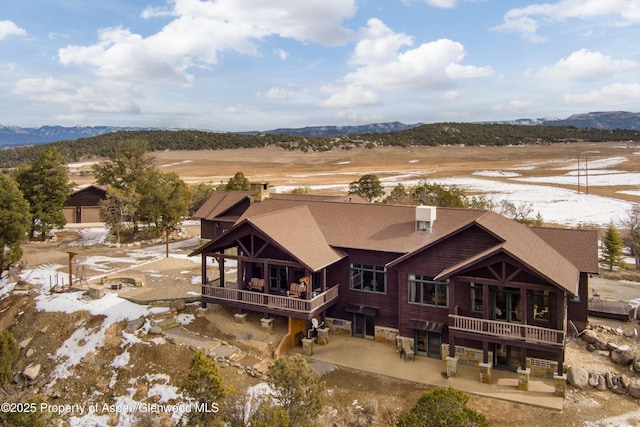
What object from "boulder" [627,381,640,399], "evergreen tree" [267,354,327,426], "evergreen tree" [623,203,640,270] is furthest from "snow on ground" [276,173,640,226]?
"evergreen tree" [267,354,327,426]

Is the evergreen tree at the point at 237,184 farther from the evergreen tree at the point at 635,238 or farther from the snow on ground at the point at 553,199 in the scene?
the evergreen tree at the point at 635,238

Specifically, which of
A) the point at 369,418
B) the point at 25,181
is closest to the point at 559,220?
the point at 369,418

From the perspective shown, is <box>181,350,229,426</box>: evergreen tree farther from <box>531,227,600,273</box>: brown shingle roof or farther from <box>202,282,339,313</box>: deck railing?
<box>531,227,600,273</box>: brown shingle roof

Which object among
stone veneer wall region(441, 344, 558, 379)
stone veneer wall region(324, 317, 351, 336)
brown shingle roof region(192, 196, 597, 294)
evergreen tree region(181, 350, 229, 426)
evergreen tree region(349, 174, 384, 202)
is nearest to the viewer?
evergreen tree region(181, 350, 229, 426)

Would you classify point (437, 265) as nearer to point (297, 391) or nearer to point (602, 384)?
point (602, 384)

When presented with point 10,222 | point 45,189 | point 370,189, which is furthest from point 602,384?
point 45,189

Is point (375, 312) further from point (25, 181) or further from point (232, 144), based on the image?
point (232, 144)
